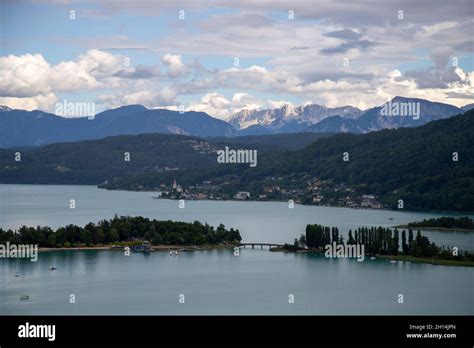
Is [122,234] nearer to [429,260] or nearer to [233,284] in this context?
[233,284]

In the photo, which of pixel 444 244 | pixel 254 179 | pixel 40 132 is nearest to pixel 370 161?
pixel 254 179

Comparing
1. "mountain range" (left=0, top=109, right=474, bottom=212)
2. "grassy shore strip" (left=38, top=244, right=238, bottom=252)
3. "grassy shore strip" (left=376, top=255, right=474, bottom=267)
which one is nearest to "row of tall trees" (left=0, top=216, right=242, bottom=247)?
"grassy shore strip" (left=38, top=244, right=238, bottom=252)

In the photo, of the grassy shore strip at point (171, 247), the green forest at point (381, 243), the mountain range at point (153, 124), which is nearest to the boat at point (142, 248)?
the grassy shore strip at point (171, 247)

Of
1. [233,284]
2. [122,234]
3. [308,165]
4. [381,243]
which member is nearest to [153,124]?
[308,165]

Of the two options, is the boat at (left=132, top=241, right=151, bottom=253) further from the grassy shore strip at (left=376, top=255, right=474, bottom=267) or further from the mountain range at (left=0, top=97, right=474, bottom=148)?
the mountain range at (left=0, top=97, right=474, bottom=148)

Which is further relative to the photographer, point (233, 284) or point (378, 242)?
point (378, 242)
